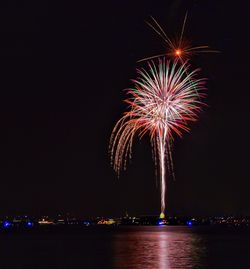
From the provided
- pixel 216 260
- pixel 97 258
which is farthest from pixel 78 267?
pixel 216 260

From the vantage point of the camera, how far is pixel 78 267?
53.0m

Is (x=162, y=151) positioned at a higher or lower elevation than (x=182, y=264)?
higher

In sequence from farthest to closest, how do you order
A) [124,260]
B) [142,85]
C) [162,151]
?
[162,151], [142,85], [124,260]

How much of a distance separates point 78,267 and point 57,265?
2731 mm

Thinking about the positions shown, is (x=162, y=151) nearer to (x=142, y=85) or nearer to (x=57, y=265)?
(x=142, y=85)

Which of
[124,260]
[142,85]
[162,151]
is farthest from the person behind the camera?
[162,151]

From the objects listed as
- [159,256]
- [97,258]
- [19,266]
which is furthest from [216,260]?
[19,266]

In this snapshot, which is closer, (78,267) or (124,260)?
(78,267)

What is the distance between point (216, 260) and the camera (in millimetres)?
→ 58812

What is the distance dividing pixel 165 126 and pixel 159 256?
48.1ft

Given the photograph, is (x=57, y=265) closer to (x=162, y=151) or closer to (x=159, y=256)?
(x=159, y=256)

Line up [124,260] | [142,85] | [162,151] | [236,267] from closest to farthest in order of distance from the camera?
[236,267] → [124,260] → [142,85] → [162,151]

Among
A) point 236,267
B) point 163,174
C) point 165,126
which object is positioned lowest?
point 236,267

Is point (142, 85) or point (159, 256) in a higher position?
point (142, 85)
